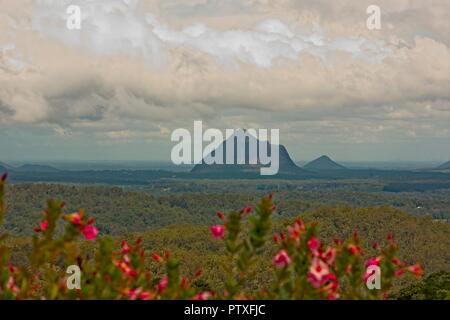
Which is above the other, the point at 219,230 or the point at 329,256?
the point at 219,230

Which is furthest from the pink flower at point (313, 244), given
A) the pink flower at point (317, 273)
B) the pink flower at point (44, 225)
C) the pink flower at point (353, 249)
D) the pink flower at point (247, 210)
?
the pink flower at point (44, 225)

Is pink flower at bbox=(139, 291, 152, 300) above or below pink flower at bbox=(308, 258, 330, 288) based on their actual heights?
below

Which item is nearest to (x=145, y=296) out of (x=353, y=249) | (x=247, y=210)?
(x=247, y=210)

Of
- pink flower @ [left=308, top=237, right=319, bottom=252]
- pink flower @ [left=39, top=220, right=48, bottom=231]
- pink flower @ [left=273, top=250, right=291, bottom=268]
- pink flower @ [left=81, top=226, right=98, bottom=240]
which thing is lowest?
pink flower @ [left=273, top=250, right=291, bottom=268]

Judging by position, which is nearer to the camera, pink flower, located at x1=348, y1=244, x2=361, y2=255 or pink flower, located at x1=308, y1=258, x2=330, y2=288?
pink flower, located at x1=308, y1=258, x2=330, y2=288

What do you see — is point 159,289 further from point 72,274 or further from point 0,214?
point 0,214

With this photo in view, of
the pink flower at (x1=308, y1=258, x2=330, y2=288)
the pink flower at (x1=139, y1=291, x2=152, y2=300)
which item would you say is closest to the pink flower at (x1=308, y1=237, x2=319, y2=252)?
the pink flower at (x1=308, y1=258, x2=330, y2=288)

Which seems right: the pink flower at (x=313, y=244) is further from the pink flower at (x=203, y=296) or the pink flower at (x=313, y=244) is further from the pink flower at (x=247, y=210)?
the pink flower at (x=203, y=296)

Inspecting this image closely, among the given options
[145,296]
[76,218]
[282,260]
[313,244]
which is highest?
[76,218]

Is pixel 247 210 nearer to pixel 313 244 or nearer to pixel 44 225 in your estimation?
pixel 313 244

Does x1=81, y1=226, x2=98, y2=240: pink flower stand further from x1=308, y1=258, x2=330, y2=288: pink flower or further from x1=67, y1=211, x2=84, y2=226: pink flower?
x1=308, y1=258, x2=330, y2=288: pink flower

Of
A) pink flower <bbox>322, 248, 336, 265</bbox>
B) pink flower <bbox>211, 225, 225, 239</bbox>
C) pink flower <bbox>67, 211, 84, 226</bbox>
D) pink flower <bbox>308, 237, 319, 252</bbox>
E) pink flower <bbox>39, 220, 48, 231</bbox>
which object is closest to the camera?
pink flower <bbox>67, 211, 84, 226</bbox>

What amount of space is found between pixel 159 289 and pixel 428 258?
159 metres

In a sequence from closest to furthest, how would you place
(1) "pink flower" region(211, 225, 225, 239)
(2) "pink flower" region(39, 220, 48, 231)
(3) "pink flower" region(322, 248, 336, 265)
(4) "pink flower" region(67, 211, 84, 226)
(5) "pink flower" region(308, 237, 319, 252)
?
(4) "pink flower" region(67, 211, 84, 226), (2) "pink flower" region(39, 220, 48, 231), (5) "pink flower" region(308, 237, 319, 252), (1) "pink flower" region(211, 225, 225, 239), (3) "pink flower" region(322, 248, 336, 265)
